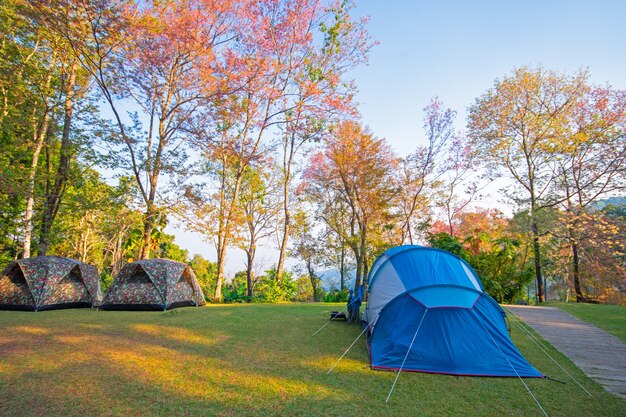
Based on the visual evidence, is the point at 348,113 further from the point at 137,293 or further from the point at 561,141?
the point at 137,293

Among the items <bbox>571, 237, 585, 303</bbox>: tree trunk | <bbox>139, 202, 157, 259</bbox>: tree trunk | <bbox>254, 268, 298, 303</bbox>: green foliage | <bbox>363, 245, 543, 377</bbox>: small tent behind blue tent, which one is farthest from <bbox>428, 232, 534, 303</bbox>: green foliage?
<bbox>139, 202, 157, 259</bbox>: tree trunk

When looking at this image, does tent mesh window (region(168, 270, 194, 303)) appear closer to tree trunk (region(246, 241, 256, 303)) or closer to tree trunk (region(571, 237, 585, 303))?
tree trunk (region(246, 241, 256, 303))

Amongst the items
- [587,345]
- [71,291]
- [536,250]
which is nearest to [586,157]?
[536,250]

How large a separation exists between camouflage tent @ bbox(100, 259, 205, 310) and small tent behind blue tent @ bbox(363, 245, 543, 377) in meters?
6.43

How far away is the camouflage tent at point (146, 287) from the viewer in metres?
8.57

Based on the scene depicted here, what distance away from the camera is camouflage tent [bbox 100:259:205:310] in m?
8.57

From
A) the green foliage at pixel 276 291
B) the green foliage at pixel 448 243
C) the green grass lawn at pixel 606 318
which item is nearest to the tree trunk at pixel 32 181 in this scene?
the green foliage at pixel 276 291

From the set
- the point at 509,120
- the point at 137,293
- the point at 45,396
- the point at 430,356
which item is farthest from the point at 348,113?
the point at 45,396

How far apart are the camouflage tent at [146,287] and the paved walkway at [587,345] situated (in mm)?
9100

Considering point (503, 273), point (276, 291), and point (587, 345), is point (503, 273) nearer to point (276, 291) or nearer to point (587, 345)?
point (587, 345)

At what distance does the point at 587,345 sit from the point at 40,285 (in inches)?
499

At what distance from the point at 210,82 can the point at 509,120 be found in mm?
14589

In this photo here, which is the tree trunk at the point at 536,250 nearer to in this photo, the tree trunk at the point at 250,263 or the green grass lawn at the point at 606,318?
the green grass lawn at the point at 606,318

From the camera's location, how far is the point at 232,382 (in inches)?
143
